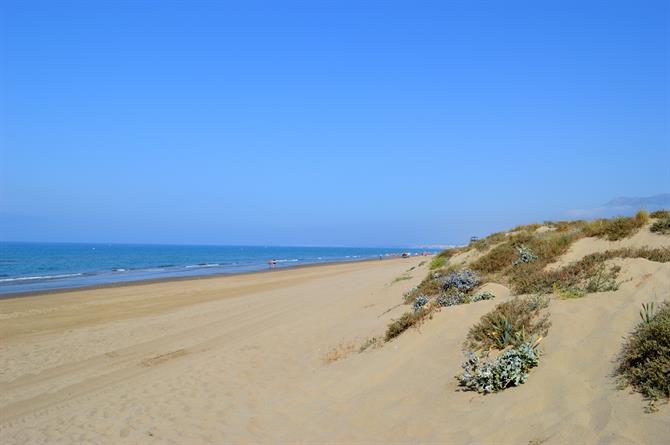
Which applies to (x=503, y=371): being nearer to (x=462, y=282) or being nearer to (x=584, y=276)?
(x=584, y=276)

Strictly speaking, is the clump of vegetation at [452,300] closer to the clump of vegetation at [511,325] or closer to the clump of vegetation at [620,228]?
the clump of vegetation at [511,325]

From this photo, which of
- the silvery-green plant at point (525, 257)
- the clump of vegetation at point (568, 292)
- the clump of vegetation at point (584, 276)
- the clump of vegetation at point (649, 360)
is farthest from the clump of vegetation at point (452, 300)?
the clump of vegetation at point (649, 360)

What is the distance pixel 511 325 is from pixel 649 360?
2120 millimetres

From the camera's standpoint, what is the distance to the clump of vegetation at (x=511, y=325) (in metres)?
6.67

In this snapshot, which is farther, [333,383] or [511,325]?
[333,383]

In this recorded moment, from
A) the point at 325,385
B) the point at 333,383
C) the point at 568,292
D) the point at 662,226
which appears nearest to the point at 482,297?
the point at 568,292

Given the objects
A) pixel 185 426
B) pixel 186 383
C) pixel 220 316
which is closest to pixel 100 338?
pixel 220 316

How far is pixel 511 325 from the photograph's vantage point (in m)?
6.88

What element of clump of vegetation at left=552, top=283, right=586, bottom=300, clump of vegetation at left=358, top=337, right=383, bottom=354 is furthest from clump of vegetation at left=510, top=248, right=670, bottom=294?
clump of vegetation at left=358, top=337, right=383, bottom=354

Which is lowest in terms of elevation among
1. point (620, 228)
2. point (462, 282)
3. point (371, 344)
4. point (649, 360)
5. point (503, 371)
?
point (371, 344)

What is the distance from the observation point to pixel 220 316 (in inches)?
723

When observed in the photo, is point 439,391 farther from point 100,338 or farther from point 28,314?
point 28,314

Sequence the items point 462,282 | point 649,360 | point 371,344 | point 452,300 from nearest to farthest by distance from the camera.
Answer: point 649,360, point 371,344, point 452,300, point 462,282

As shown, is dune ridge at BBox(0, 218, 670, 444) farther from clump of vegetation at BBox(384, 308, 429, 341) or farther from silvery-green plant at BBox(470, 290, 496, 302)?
clump of vegetation at BBox(384, 308, 429, 341)
